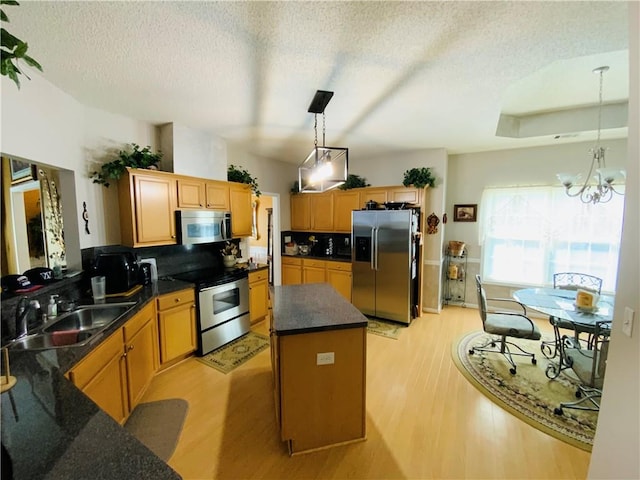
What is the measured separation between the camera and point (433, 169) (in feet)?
14.0

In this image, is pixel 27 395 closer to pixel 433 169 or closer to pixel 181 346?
pixel 181 346

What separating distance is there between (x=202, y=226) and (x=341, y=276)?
2.36 m

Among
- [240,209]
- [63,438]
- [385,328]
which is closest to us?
[63,438]

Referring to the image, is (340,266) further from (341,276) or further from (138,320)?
(138,320)

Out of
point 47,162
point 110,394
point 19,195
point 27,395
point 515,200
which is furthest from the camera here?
point 515,200

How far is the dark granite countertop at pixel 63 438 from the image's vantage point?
74 cm

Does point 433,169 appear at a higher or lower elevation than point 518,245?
higher

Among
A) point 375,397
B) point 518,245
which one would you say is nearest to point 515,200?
point 518,245

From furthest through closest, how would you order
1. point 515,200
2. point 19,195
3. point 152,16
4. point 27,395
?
point 515,200 → point 19,195 → point 152,16 → point 27,395

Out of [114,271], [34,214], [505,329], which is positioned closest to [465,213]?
[505,329]

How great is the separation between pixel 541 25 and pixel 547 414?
275 cm

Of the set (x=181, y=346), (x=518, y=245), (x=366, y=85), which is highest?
(x=366, y=85)

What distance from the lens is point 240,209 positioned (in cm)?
375

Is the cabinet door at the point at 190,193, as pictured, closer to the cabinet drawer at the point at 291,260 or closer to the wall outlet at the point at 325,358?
the cabinet drawer at the point at 291,260
